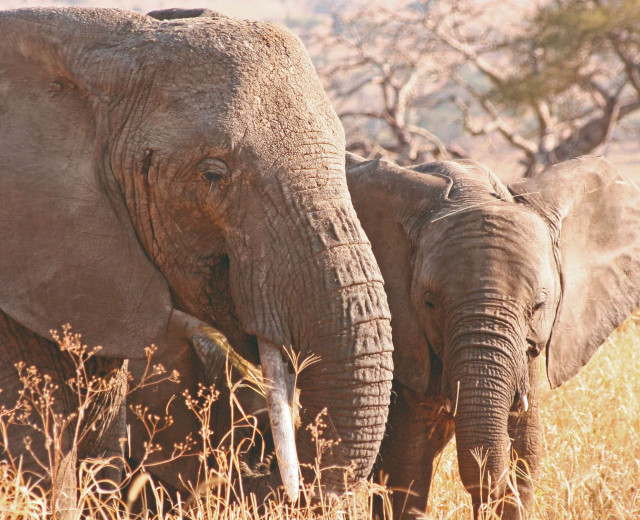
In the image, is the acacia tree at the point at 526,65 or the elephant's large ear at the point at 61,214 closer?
the elephant's large ear at the point at 61,214

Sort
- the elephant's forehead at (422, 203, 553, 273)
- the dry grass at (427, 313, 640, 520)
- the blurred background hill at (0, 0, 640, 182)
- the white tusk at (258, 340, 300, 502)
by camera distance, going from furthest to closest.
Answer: the blurred background hill at (0, 0, 640, 182), the dry grass at (427, 313, 640, 520), the elephant's forehead at (422, 203, 553, 273), the white tusk at (258, 340, 300, 502)

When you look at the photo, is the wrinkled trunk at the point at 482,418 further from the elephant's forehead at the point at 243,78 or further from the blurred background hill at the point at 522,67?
the blurred background hill at the point at 522,67

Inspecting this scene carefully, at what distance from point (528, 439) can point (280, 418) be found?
5.11 ft

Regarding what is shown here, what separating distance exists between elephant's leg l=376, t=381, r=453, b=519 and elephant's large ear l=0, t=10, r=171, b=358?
139cm

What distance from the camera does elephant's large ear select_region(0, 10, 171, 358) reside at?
3016 mm

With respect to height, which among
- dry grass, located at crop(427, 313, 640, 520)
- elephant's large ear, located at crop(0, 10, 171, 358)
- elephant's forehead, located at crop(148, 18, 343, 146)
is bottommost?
dry grass, located at crop(427, 313, 640, 520)

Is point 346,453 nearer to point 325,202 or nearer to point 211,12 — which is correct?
point 325,202

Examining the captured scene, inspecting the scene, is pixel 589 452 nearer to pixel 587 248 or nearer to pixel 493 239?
pixel 587 248

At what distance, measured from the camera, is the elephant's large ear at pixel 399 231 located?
4.08 meters

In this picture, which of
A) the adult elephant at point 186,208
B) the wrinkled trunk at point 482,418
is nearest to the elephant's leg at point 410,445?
the wrinkled trunk at point 482,418

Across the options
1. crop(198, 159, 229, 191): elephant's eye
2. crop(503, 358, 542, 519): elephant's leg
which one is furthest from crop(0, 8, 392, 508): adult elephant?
crop(503, 358, 542, 519): elephant's leg

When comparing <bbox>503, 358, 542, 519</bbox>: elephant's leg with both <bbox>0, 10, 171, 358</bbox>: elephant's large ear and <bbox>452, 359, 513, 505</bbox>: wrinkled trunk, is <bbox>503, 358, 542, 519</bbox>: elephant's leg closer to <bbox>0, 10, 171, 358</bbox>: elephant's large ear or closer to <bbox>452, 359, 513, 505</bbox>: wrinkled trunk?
<bbox>452, 359, 513, 505</bbox>: wrinkled trunk

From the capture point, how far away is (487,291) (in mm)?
3771

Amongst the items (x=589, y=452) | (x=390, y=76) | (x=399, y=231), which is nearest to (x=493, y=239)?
A: (x=399, y=231)
